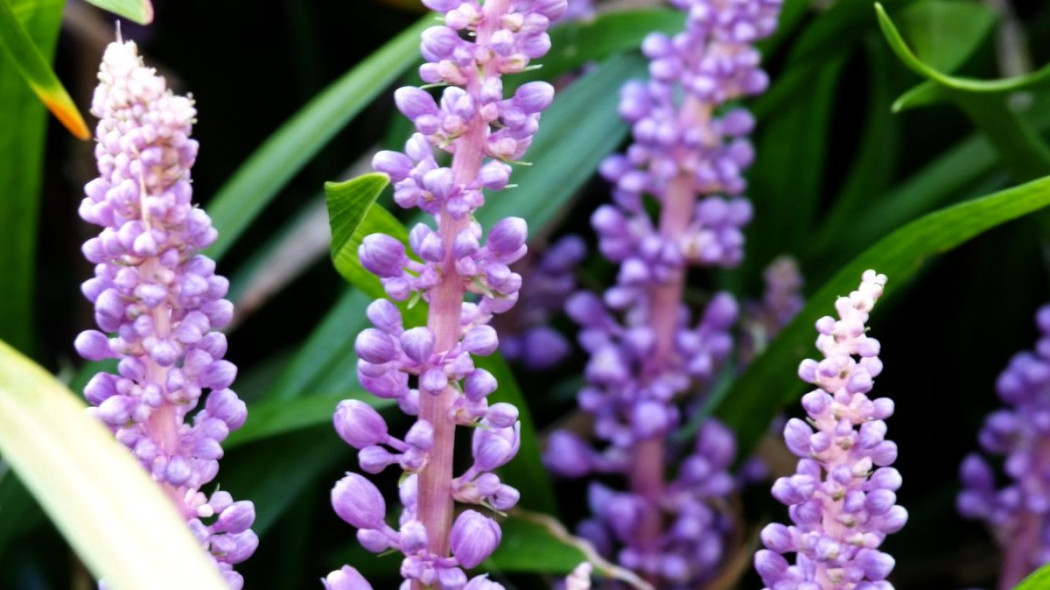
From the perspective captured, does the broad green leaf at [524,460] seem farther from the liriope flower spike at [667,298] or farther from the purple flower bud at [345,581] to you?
the purple flower bud at [345,581]

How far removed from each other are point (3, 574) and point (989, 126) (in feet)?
2.78

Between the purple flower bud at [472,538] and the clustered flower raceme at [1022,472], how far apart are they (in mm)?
479

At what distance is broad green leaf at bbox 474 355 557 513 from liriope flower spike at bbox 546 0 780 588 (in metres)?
0.04

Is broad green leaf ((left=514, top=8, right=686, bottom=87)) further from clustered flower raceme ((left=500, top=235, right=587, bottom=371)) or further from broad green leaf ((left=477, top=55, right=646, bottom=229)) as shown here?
clustered flower raceme ((left=500, top=235, right=587, bottom=371))

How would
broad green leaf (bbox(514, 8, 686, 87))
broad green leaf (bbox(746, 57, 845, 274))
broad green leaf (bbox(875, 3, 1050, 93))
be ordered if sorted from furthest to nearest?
1. broad green leaf (bbox(746, 57, 845, 274))
2. broad green leaf (bbox(514, 8, 686, 87))
3. broad green leaf (bbox(875, 3, 1050, 93))

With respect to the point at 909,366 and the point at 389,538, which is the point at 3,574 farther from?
the point at 909,366

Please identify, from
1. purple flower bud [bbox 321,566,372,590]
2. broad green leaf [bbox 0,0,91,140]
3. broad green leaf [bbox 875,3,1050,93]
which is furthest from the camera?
broad green leaf [bbox 875,3,1050,93]

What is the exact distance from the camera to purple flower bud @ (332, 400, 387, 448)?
0.60 metres

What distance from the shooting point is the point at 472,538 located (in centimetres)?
60

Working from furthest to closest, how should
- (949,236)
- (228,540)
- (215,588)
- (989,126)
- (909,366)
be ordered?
(909,366) → (989,126) → (949,236) → (228,540) → (215,588)

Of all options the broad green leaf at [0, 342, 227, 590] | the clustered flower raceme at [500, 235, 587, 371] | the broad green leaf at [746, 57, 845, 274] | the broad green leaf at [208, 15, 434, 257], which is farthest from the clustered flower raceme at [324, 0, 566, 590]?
the broad green leaf at [746, 57, 845, 274]

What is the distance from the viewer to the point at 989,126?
995 millimetres

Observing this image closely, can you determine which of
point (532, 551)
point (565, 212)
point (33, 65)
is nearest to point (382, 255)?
point (33, 65)

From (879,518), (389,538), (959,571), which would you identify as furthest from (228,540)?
(959,571)
